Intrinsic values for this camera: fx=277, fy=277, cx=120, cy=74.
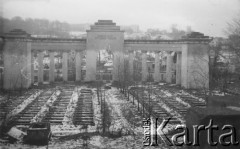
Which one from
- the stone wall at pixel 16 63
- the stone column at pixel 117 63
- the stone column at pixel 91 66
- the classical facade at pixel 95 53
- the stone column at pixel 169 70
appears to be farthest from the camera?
the stone column at pixel 169 70

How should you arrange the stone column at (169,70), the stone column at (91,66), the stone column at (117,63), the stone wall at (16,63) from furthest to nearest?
the stone column at (169,70), the stone column at (91,66), the stone column at (117,63), the stone wall at (16,63)

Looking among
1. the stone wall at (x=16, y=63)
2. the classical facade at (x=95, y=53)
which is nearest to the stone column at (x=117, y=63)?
the classical facade at (x=95, y=53)

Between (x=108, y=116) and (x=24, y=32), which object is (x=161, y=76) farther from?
(x=108, y=116)

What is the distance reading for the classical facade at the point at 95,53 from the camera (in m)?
32.8

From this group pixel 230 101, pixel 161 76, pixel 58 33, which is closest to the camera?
pixel 230 101

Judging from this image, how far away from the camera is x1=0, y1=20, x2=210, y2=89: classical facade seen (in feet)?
108

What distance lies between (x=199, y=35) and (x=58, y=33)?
4405 centimetres

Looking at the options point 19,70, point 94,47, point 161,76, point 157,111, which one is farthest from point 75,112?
point 161,76

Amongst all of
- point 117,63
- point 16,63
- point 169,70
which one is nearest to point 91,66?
point 117,63

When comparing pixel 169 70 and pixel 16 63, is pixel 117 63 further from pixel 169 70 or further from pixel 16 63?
pixel 16 63

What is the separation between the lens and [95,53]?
38375 millimetres

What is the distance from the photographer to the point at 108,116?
64.7ft

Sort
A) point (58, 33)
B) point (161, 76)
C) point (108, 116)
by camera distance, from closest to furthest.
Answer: point (108, 116)
point (161, 76)
point (58, 33)

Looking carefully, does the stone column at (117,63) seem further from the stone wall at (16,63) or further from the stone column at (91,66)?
the stone wall at (16,63)
